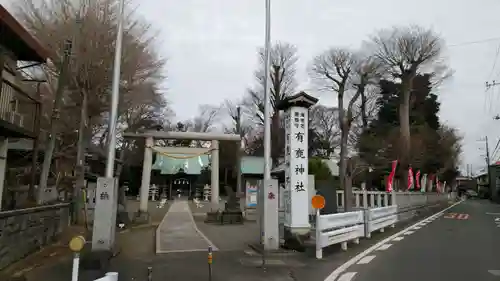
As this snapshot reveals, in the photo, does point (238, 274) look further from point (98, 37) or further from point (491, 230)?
point (491, 230)

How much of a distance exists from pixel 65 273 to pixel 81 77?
34.7ft

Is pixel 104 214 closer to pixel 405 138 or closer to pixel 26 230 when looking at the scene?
pixel 26 230

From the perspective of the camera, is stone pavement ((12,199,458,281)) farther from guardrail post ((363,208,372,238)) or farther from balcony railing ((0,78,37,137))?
balcony railing ((0,78,37,137))

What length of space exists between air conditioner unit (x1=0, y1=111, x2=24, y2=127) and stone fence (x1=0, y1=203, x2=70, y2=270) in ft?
9.22

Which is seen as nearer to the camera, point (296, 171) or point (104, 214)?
point (104, 214)

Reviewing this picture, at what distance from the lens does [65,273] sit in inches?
336

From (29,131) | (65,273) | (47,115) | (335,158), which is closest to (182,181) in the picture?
(335,158)

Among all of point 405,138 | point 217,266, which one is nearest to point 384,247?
point 217,266

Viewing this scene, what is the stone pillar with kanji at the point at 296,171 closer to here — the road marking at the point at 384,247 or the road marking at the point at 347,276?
the road marking at the point at 384,247

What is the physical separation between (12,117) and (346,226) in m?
10.8

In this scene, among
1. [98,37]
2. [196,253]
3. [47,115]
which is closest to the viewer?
[196,253]

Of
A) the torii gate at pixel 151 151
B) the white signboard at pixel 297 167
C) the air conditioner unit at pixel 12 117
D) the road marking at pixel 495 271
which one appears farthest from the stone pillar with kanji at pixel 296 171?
the torii gate at pixel 151 151

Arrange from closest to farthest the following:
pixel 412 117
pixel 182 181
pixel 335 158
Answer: pixel 182 181 → pixel 412 117 → pixel 335 158

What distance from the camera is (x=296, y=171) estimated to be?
455 inches
